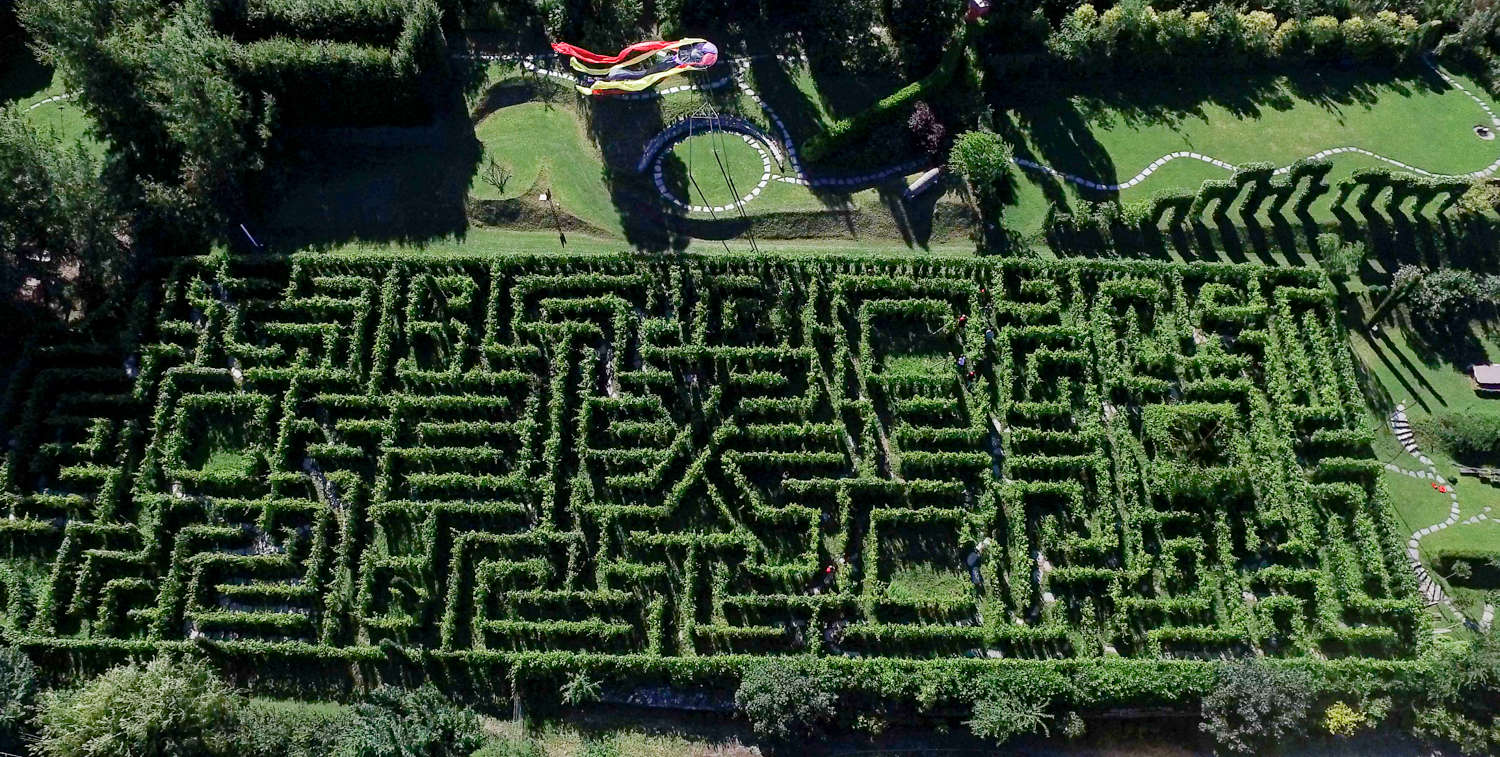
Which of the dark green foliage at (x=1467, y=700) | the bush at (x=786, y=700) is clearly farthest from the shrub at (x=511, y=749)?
the dark green foliage at (x=1467, y=700)

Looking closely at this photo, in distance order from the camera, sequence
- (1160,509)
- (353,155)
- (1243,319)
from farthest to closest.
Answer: (353,155) < (1243,319) < (1160,509)

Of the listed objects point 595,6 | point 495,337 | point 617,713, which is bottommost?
point 617,713

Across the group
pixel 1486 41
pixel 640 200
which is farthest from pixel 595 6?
pixel 1486 41

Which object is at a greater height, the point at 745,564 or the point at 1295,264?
the point at 1295,264

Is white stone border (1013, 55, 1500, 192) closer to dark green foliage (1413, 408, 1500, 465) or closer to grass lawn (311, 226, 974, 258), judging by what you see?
grass lawn (311, 226, 974, 258)

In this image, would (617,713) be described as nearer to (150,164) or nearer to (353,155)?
(353,155)

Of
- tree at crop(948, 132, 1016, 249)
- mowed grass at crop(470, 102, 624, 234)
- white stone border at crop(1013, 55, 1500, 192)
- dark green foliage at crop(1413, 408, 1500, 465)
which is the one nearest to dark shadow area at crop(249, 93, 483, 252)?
mowed grass at crop(470, 102, 624, 234)
